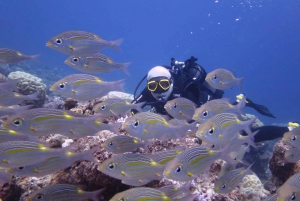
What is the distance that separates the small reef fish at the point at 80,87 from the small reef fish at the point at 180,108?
1179 millimetres

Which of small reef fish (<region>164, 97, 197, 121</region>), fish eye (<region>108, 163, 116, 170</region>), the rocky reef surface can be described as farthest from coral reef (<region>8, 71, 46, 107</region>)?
fish eye (<region>108, 163, 116, 170</region>)

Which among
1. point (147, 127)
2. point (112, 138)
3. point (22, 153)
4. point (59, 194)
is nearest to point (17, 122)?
point (22, 153)

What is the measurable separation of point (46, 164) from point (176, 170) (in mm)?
1654

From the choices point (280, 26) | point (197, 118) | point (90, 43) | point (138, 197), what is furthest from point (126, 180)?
point (280, 26)

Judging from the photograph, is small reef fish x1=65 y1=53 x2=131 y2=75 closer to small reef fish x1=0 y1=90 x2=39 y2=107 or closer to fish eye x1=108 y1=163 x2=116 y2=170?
small reef fish x1=0 y1=90 x2=39 y2=107

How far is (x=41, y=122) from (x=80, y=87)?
914 millimetres

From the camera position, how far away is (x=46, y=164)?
306cm

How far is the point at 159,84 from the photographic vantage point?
6.18 metres

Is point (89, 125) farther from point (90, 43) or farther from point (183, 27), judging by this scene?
point (183, 27)

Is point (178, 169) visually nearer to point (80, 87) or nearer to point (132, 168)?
point (132, 168)

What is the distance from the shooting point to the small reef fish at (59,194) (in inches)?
115

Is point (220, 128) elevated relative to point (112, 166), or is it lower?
elevated

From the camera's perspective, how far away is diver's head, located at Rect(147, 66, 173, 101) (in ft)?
20.3

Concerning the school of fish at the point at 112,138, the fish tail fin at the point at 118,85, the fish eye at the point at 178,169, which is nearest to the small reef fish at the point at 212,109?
the school of fish at the point at 112,138
